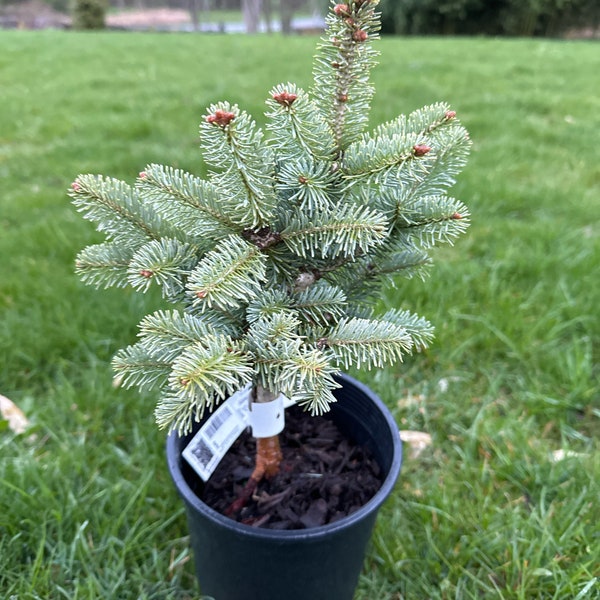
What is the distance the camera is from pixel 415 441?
6.50ft

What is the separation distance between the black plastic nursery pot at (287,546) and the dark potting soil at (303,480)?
72mm

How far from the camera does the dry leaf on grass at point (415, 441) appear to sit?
1.96 m

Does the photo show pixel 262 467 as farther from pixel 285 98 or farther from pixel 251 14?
pixel 251 14

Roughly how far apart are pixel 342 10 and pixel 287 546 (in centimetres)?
105

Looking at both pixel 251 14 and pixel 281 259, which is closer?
pixel 281 259

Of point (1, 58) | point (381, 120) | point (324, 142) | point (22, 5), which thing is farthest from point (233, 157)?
point (22, 5)

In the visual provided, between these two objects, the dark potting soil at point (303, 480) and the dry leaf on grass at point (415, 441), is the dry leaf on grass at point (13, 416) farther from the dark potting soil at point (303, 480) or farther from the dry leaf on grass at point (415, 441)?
the dry leaf on grass at point (415, 441)

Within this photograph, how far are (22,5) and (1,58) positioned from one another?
99.6 feet

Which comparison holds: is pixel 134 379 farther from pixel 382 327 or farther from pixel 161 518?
pixel 161 518

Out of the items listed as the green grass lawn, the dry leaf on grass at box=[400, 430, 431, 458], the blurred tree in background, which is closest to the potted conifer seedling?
the green grass lawn

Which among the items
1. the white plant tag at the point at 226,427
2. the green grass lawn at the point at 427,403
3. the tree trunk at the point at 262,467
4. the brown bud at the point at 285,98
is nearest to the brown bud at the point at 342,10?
the brown bud at the point at 285,98

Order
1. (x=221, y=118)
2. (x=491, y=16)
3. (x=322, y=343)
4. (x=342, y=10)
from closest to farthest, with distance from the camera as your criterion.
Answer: (x=221, y=118), (x=342, y=10), (x=322, y=343), (x=491, y=16)

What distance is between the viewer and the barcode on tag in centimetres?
Result: 128

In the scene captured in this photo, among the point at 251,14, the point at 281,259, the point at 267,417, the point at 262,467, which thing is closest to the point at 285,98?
the point at 281,259
